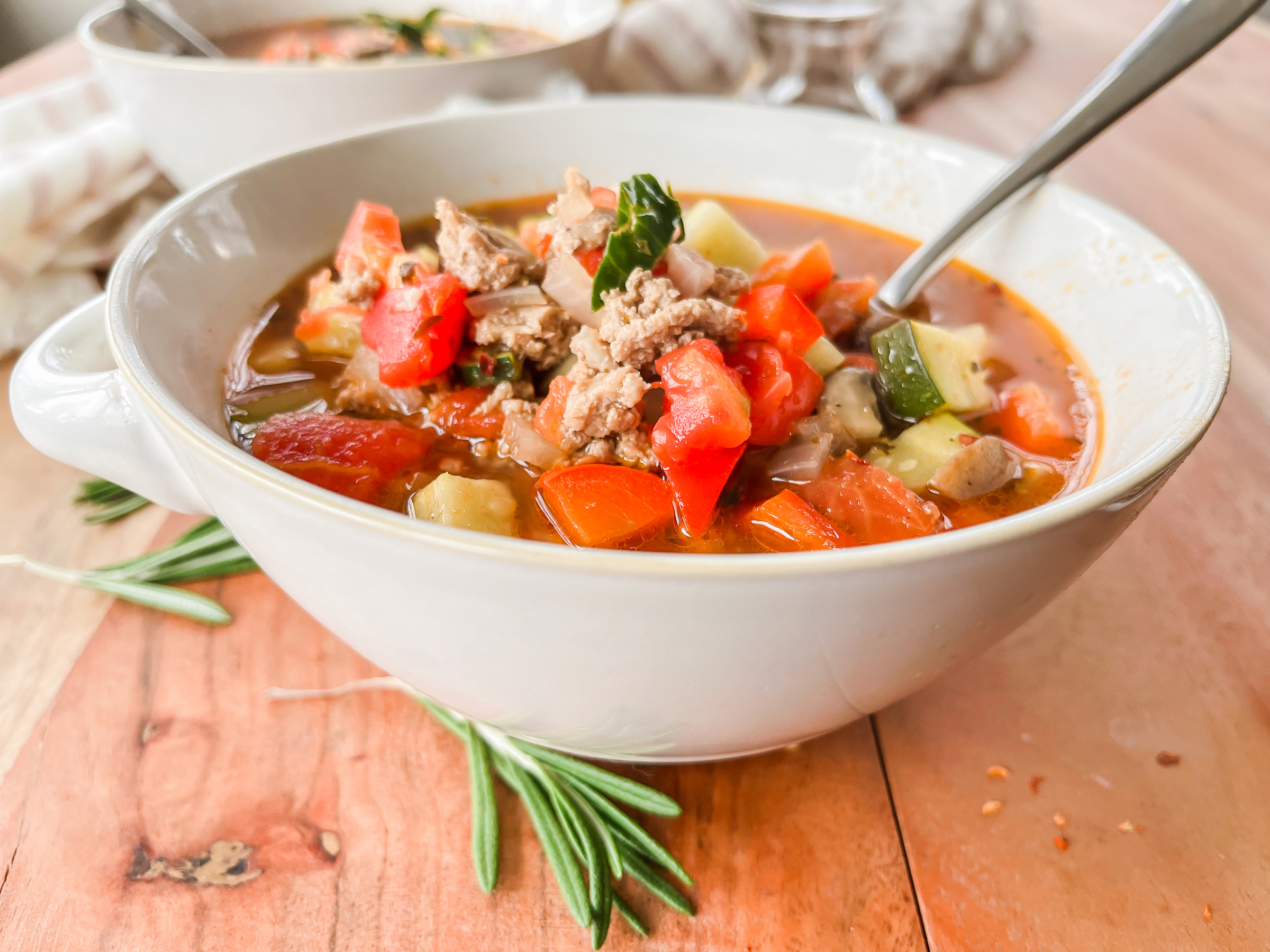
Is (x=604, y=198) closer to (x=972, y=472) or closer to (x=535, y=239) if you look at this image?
(x=535, y=239)

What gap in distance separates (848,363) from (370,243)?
30.9 inches

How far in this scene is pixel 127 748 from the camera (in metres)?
1.16

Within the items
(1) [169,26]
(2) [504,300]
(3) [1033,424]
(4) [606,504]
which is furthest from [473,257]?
(1) [169,26]

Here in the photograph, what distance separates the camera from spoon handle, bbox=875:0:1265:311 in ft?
4.77

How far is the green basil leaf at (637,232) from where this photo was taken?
47.8 inches

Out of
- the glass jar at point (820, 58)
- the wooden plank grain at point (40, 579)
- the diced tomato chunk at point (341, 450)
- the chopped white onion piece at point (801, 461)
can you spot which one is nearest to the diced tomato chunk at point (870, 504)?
the chopped white onion piece at point (801, 461)

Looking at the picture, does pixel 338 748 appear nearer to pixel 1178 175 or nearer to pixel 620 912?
pixel 620 912

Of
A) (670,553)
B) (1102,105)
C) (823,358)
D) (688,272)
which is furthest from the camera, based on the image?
(1102,105)

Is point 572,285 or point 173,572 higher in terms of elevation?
point 572,285

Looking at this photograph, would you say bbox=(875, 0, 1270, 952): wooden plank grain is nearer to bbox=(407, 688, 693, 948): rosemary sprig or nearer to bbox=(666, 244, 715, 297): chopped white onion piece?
bbox=(407, 688, 693, 948): rosemary sprig

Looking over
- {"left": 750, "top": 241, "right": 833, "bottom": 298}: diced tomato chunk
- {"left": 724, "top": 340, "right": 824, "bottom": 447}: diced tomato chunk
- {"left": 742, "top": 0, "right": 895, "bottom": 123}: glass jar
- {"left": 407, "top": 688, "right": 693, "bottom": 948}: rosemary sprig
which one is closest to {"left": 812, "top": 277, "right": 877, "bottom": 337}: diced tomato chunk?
{"left": 750, "top": 241, "right": 833, "bottom": 298}: diced tomato chunk

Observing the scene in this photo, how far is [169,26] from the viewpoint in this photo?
8.70 feet

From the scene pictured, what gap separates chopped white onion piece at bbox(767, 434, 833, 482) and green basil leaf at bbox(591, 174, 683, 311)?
319 millimetres

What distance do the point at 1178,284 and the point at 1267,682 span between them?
1.84 ft
